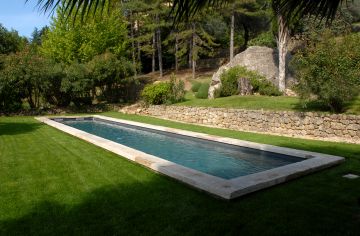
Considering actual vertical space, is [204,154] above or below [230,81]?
below

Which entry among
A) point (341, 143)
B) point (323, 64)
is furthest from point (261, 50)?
point (341, 143)

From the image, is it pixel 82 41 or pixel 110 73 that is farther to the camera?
pixel 82 41

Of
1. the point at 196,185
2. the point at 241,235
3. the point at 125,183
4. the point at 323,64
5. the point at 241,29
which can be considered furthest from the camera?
the point at 241,29

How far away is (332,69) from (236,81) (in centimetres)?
889

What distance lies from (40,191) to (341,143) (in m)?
8.28

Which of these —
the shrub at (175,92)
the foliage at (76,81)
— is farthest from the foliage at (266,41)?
the foliage at (76,81)

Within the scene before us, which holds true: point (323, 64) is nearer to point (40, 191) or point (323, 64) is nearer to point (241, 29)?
point (40, 191)

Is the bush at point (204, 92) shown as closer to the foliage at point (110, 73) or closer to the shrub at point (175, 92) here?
the shrub at point (175, 92)

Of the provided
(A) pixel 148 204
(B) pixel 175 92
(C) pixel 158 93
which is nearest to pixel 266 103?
(B) pixel 175 92

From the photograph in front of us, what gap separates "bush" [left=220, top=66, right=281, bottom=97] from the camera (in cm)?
1892

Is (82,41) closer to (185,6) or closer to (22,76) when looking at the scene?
(22,76)

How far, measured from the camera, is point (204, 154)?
10297 mm

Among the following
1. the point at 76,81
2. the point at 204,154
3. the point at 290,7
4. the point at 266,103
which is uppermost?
the point at 290,7

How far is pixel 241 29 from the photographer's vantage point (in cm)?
4050
